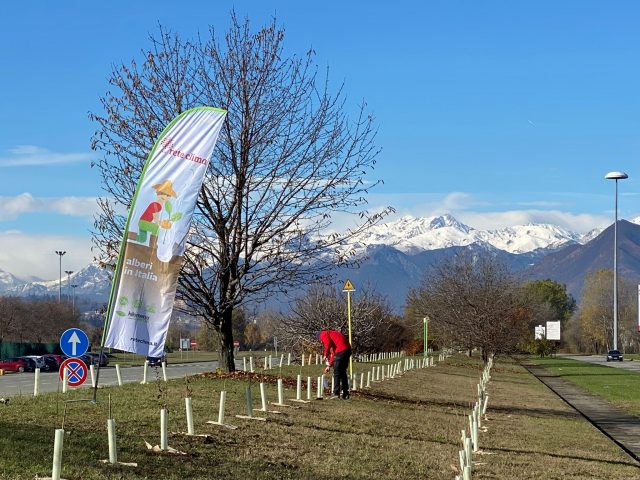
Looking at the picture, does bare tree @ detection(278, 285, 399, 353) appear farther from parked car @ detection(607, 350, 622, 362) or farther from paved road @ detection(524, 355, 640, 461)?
parked car @ detection(607, 350, 622, 362)

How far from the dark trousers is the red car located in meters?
35.6

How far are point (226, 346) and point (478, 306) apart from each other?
3655 centimetres

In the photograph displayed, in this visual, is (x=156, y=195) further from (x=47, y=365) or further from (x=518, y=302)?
(x=518, y=302)

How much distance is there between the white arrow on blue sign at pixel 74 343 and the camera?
16906 mm

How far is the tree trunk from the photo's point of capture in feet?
90.9

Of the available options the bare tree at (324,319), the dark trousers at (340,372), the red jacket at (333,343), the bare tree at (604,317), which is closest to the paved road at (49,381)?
the red jacket at (333,343)

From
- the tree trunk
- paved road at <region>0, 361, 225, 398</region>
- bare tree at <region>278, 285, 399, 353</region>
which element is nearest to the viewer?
the tree trunk

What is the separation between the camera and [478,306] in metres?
62.2

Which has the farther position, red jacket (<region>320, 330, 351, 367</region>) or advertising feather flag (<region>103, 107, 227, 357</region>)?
red jacket (<region>320, 330, 351, 367</region>)

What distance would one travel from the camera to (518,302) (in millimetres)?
68875

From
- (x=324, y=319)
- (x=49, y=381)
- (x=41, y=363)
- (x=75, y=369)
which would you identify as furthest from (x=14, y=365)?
(x=75, y=369)

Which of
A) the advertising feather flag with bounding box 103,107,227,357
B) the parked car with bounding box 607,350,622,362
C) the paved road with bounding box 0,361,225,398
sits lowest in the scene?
the parked car with bounding box 607,350,622,362

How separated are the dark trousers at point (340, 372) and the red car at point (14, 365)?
117 feet

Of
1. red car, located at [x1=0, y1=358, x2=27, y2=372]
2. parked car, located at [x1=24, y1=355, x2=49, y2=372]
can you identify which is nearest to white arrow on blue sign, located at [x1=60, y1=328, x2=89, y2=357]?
parked car, located at [x1=24, y1=355, x2=49, y2=372]
